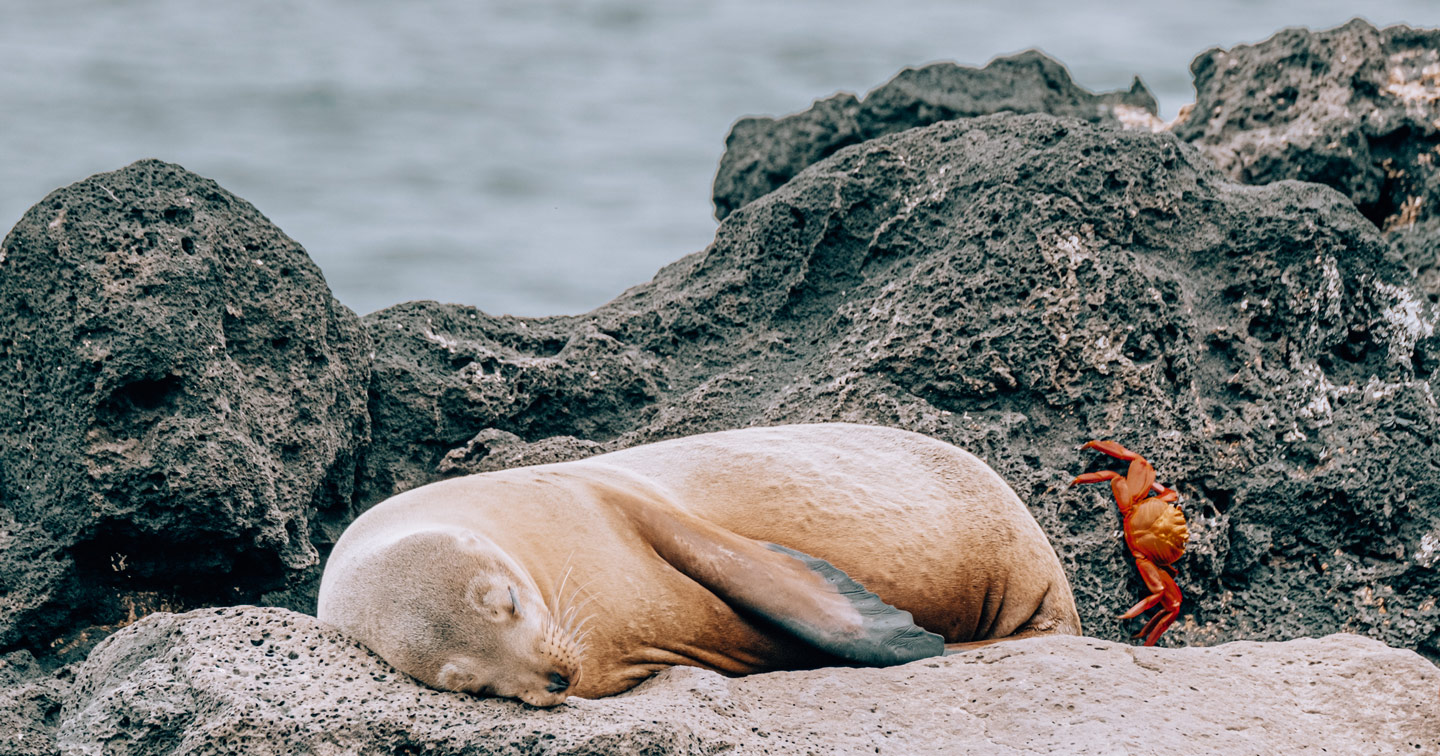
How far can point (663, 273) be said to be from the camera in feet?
21.7

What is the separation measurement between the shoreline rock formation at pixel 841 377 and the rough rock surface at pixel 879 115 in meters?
2.60

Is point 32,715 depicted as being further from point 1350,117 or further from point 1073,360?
point 1350,117

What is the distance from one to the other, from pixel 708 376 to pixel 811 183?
976mm

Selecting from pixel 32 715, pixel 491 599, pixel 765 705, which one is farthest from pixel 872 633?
pixel 32 715

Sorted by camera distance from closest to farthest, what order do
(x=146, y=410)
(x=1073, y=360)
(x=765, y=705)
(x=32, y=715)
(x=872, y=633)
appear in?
(x=765, y=705) → (x=32, y=715) → (x=872, y=633) → (x=146, y=410) → (x=1073, y=360)

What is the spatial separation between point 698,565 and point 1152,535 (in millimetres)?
1866

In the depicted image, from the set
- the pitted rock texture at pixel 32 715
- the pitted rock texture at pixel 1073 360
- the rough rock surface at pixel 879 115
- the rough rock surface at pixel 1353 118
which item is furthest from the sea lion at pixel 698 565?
the rough rock surface at pixel 879 115

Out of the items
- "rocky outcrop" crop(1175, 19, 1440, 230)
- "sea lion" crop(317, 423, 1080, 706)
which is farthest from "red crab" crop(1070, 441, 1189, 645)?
"rocky outcrop" crop(1175, 19, 1440, 230)

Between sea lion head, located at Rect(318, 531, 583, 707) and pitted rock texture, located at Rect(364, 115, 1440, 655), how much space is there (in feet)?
5.91

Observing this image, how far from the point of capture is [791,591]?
370 cm

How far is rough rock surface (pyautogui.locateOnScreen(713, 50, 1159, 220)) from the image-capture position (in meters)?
8.69

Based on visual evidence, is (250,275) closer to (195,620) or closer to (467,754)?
(195,620)

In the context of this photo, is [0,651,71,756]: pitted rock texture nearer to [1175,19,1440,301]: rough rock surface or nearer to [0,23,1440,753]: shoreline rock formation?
[0,23,1440,753]: shoreline rock formation

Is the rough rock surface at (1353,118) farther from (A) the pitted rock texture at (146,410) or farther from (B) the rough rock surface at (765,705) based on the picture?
(A) the pitted rock texture at (146,410)
